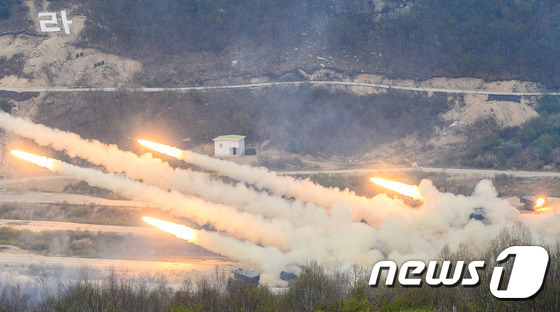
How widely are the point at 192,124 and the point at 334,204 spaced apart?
103ft

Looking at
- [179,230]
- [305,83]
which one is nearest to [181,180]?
[179,230]

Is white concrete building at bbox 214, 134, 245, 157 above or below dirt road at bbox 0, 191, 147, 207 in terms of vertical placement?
above

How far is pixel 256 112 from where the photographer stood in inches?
3514

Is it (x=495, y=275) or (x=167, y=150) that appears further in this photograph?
(x=167, y=150)

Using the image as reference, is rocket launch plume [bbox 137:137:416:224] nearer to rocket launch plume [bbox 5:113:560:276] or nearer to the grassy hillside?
rocket launch plume [bbox 5:113:560:276]

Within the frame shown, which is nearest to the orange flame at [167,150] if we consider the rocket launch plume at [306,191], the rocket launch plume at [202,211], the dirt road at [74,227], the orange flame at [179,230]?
the rocket launch plume at [306,191]

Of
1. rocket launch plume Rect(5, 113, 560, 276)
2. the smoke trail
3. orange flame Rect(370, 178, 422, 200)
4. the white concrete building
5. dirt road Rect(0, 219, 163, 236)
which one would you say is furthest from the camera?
the white concrete building

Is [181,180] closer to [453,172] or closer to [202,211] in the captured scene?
[202,211]

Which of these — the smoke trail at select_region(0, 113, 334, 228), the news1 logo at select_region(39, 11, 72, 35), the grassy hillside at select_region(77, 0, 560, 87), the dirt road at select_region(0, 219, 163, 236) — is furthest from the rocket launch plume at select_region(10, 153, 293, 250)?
the news1 logo at select_region(39, 11, 72, 35)

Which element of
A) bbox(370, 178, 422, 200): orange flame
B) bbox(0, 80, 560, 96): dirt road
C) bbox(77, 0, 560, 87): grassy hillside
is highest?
bbox(77, 0, 560, 87): grassy hillside

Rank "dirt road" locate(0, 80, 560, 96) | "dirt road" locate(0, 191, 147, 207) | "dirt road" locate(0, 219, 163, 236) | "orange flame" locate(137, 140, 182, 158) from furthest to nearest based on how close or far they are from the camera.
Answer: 1. "dirt road" locate(0, 80, 560, 96)
2. "dirt road" locate(0, 191, 147, 207)
3. "orange flame" locate(137, 140, 182, 158)
4. "dirt road" locate(0, 219, 163, 236)

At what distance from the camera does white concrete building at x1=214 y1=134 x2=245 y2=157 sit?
8112 centimetres

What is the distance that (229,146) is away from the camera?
Result: 3199 inches

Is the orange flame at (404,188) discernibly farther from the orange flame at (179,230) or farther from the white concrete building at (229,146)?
the orange flame at (179,230)
